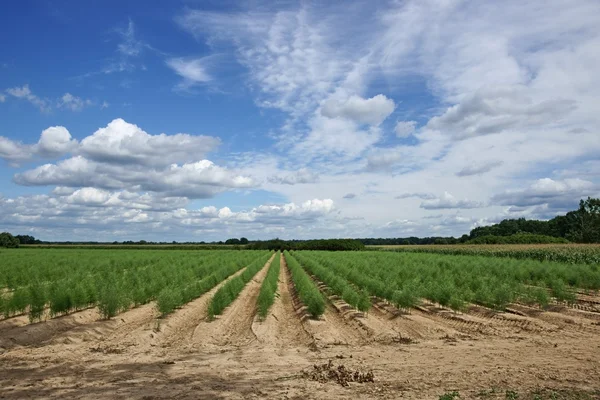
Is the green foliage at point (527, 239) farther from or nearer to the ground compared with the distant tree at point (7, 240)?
nearer to the ground

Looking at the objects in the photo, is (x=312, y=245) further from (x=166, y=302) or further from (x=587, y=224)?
(x=166, y=302)

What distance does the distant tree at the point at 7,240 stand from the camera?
91.7 m

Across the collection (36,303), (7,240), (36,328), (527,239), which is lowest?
(36,328)

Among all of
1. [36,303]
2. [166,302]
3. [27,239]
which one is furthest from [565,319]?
[27,239]

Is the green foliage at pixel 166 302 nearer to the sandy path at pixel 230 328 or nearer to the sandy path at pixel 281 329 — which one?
the sandy path at pixel 230 328

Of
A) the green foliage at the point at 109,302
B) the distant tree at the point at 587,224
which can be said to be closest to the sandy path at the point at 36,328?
the green foliage at the point at 109,302

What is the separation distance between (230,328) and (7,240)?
100328 mm

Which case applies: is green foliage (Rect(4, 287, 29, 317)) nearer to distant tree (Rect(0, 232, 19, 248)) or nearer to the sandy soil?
the sandy soil

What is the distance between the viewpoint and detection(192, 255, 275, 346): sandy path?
406 inches

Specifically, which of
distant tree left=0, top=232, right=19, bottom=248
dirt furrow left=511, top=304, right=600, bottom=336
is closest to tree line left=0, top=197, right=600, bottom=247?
distant tree left=0, top=232, right=19, bottom=248

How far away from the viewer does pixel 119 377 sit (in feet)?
23.9

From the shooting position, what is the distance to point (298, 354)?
9008 millimetres

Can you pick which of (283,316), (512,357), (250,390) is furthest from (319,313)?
(250,390)

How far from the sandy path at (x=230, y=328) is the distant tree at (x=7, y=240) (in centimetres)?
9637
